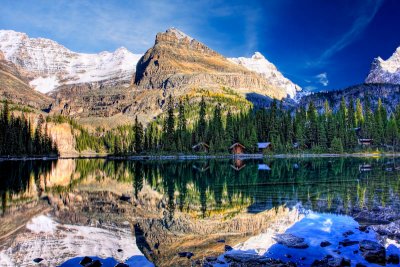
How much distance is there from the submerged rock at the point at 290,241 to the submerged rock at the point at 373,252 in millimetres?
2529

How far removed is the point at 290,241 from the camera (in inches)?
690

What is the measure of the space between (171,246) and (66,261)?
4.97 metres

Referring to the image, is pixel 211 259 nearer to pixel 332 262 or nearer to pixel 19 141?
pixel 332 262

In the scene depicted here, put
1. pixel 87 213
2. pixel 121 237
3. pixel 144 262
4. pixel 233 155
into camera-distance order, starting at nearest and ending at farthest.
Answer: pixel 144 262 → pixel 121 237 → pixel 87 213 → pixel 233 155

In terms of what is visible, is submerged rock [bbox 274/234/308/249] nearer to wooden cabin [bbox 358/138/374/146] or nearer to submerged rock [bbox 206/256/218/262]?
submerged rock [bbox 206/256/218/262]

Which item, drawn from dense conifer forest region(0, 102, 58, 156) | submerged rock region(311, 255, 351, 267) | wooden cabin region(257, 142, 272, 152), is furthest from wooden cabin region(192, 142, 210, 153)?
submerged rock region(311, 255, 351, 267)

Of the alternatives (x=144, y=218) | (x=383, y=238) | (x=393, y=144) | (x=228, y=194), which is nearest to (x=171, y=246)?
(x=144, y=218)

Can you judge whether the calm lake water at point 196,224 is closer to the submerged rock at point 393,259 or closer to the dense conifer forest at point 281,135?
the submerged rock at point 393,259

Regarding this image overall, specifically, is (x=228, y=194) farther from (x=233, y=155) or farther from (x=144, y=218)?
(x=233, y=155)

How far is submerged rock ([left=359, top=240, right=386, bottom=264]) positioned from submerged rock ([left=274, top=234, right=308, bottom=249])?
8.30 ft

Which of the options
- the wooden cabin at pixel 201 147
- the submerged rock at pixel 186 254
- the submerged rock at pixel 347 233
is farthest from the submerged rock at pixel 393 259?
the wooden cabin at pixel 201 147

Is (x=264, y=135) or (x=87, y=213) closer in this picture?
(x=87, y=213)

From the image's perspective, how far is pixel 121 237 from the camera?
20.0 m

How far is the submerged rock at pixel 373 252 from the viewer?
14469 mm
